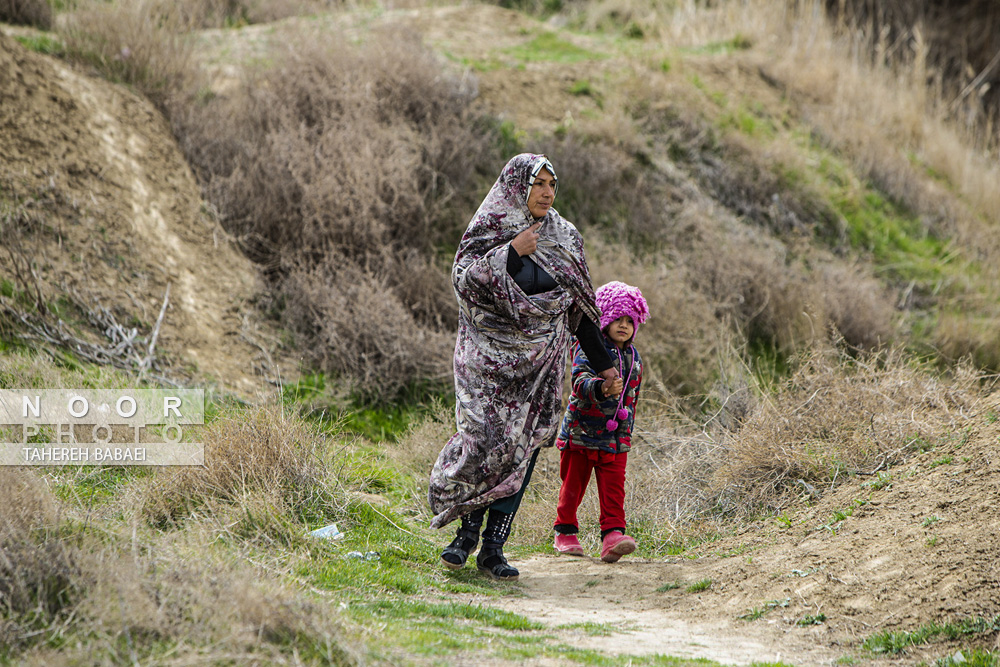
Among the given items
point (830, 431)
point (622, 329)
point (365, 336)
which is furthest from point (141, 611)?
point (365, 336)

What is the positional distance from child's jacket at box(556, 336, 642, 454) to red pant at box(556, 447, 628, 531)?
0.18ft

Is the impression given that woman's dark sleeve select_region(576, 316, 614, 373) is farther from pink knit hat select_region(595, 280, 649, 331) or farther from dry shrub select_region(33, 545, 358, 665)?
dry shrub select_region(33, 545, 358, 665)

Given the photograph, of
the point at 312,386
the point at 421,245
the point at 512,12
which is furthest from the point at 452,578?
the point at 512,12

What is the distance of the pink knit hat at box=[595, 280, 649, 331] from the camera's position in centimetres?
466

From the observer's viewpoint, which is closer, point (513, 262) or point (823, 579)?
point (823, 579)

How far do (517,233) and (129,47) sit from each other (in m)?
6.83

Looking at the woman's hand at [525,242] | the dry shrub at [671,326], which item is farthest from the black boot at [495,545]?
the dry shrub at [671,326]

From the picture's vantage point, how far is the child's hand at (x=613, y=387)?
4.33 m

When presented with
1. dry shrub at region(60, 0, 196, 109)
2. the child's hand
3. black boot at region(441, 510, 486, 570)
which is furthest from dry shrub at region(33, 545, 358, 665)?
dry shrub at region(60, 0, 196, 109)

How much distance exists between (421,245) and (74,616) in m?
6.54

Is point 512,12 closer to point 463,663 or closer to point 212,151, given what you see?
point 212,151

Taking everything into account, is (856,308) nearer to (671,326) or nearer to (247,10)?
(671,326)

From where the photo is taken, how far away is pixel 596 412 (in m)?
4.59

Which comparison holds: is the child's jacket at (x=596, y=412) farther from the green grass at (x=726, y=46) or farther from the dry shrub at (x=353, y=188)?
the green grass at (x=726, y=46)
